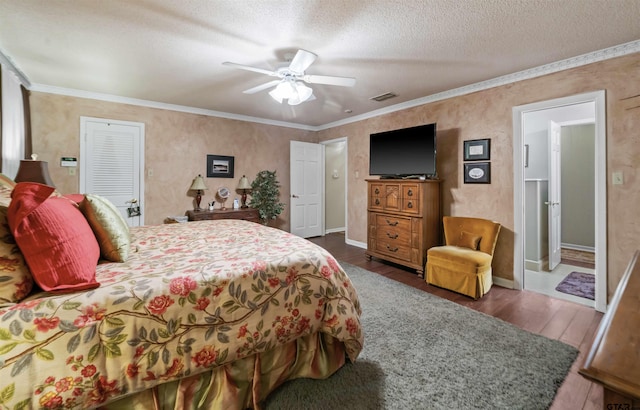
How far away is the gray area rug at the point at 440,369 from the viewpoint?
1521 mm

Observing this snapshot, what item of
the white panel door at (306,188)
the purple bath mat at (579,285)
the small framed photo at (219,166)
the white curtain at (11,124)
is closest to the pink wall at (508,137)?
the purple bath mat at (579,285)

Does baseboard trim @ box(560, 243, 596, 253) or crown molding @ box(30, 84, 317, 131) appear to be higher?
crown molding @ box(30, 84, 317, 131)

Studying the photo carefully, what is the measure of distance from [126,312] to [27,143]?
3.86m

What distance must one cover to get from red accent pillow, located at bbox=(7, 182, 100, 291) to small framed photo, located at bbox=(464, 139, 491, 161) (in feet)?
12.5

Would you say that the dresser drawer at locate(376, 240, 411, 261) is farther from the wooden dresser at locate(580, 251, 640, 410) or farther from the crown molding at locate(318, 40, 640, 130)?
the wooden dresser at locate(580, 251, 640, 410)

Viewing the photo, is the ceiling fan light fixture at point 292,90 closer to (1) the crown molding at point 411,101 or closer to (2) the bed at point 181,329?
(2) the bed at point 181,329

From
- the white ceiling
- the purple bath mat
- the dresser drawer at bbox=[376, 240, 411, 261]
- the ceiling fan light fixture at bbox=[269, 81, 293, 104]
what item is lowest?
the purple bath mat

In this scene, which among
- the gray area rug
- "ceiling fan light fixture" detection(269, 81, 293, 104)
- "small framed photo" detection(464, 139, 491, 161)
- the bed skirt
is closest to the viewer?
the bed skirt

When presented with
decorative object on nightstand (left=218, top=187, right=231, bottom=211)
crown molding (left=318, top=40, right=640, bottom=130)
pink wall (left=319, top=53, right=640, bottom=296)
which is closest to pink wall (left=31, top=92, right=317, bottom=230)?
decorative object on nightstand (left=218, top=187, right=231, bottom=211)

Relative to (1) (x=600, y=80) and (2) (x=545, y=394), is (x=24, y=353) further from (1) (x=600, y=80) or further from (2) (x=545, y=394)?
(1) (x=600, y=80)

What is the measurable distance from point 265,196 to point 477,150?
3.45 metres

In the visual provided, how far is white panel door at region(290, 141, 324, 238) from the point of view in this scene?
225 inches

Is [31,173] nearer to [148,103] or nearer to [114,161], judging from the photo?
[114,161]

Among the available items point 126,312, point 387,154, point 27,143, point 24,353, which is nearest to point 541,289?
point 387,154
